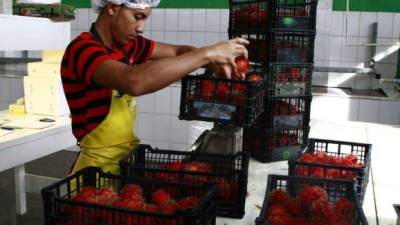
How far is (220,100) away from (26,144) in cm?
162

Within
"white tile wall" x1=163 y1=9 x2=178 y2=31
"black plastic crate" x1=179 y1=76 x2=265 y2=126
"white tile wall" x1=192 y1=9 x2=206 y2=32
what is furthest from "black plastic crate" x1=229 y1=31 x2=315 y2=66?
"white tile wall" x1=163 y1=9 x2=178 y2=31

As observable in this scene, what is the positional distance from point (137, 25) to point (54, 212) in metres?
0.70

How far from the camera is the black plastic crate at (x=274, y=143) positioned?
2.01 metres

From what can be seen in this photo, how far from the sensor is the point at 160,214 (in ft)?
2.93

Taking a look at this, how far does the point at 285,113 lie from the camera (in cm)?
204

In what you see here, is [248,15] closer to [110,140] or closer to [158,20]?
[110,140]

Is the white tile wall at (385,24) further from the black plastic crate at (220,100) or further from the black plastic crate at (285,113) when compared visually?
the black plastic crate at (220,100)

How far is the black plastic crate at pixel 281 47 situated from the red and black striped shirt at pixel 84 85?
662 mm

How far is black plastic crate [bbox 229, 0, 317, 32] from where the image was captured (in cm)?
193

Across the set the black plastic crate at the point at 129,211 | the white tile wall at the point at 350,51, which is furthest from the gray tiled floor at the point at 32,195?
the white tile wall at the point at 350,51

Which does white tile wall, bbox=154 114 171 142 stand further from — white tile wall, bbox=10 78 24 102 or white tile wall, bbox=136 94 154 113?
white tile wall, bbox=10 78 24 102

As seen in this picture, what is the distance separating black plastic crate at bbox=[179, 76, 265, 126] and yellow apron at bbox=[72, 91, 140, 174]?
217mm

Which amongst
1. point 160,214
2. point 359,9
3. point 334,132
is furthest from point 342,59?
point 160,214

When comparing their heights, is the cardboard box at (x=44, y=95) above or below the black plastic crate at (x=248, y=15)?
below
